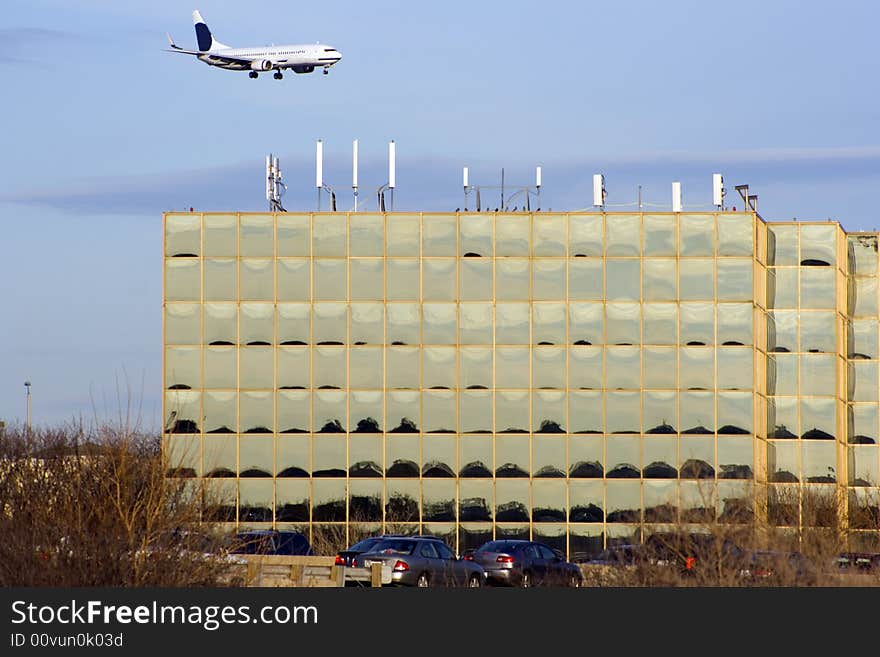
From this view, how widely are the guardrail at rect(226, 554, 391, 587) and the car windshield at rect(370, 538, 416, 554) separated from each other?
6.88 ft

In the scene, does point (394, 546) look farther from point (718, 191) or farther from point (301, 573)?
point (718, 191)

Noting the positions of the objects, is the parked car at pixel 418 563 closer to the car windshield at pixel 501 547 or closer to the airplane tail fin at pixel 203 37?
the car windshield at pixel 501 547

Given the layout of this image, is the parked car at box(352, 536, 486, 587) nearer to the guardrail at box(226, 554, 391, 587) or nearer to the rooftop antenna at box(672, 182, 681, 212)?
the guardrail at box(226, 554, 391, 587)

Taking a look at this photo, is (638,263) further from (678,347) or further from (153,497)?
(153,497)

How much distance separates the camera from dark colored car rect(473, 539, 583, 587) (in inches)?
1727

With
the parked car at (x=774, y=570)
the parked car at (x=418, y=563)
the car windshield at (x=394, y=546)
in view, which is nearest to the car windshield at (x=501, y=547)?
the parked car at (x=418, y=563)

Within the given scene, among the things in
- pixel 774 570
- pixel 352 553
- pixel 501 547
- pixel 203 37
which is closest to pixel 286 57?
pixel 203 37

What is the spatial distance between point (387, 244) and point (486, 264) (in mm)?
4511

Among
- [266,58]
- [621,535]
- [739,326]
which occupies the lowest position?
[621,535]

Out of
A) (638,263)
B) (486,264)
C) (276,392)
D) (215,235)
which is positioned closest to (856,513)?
(638,263)

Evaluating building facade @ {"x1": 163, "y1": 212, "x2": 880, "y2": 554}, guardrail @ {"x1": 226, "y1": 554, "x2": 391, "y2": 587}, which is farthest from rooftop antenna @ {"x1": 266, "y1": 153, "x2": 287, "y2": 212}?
guardrail @ {"x1": 226, "y1": 554, "x2": 391, "y2": 587}

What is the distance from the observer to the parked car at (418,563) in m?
41.3

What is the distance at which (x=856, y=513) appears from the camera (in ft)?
237

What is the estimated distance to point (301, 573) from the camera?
113ft
